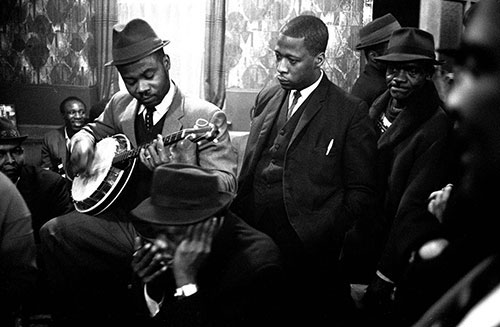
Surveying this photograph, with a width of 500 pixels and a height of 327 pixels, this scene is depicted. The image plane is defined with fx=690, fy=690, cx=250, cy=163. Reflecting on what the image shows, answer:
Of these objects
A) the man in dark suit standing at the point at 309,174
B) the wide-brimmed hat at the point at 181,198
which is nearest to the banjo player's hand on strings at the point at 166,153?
the man in dark suit standing at the point at 309,174

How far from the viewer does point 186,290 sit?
2.50 meters

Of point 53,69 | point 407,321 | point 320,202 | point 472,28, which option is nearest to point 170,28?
point 53,69

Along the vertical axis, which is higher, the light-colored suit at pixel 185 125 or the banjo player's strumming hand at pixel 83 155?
the light-colored suit at pixel 185 125

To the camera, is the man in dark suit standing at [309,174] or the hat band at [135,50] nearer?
the man in dark suit standing at [309,174]

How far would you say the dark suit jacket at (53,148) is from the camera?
6234 mm

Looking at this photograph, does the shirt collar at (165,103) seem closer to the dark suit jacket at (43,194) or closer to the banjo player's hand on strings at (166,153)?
the banjo player's hand on strings at (166,153)

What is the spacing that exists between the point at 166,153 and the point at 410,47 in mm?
1377

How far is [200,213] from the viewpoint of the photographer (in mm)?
2627

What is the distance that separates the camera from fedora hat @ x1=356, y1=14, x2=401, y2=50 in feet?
14.7

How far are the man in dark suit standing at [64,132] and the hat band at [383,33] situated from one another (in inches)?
120

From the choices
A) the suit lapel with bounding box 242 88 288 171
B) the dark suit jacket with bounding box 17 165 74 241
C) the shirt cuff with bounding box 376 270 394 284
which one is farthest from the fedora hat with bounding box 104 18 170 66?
the shirt cuff with bounding box 376 270 394 284

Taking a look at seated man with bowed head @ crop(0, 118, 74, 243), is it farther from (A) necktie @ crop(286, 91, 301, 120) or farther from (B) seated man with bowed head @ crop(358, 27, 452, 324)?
(B) seated man with bowed head @ crop(358, 27, 452, 324)

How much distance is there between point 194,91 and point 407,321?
5.01m

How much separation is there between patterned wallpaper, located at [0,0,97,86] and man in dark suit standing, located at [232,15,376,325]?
3.81m
